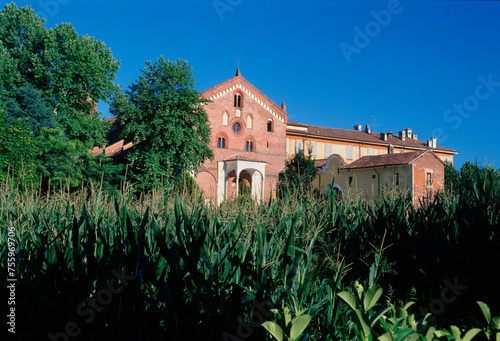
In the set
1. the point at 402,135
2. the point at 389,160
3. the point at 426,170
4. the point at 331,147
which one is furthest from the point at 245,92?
the point at 402,135

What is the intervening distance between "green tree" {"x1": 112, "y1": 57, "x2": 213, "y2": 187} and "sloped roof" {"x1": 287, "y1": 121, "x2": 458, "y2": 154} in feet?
48.9

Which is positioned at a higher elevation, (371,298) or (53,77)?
(53,77)

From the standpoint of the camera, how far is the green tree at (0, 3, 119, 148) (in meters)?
22.2

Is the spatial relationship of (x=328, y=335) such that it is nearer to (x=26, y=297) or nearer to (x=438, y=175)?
(x=26, y=297)

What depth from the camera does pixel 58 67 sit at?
73.2 feet

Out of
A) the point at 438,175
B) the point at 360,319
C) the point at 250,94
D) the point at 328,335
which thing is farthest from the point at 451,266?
the point at 250,94

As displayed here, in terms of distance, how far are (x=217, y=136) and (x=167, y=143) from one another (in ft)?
28.4

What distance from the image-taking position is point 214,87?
103ft

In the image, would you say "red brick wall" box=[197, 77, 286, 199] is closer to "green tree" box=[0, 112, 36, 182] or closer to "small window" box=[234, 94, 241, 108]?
"small window" box=[234, 94, 241, 108]

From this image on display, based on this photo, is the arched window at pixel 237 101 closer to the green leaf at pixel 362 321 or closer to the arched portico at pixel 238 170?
the arched portico at pixel 238 170

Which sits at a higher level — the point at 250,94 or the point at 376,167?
the point at 250,94

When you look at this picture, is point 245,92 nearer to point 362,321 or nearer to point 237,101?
point 237,101

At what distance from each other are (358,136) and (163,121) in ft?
86.4

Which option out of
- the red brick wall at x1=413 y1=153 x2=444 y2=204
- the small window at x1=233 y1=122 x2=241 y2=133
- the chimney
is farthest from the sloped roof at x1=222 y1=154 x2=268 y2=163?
the chimney
